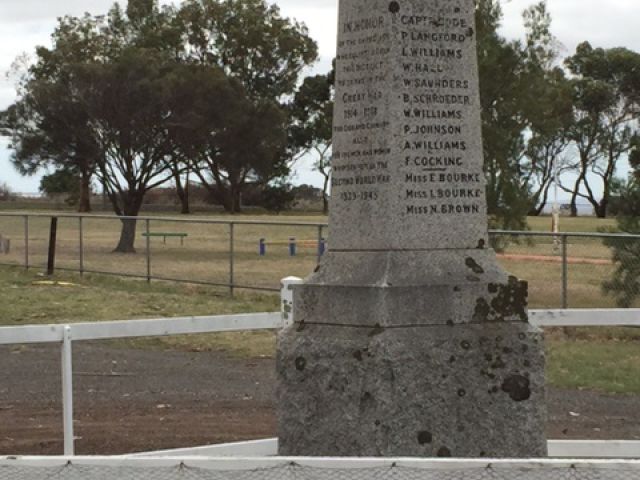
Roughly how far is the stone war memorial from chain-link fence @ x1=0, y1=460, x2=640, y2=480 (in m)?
1.38

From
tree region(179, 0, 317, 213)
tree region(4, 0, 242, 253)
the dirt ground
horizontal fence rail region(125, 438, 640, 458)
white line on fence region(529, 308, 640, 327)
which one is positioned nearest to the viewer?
horizontal fence rail region(125, 438, 640, 458)

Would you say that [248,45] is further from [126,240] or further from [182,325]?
[182,325]

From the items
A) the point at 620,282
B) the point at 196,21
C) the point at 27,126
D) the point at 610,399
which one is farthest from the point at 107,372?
the point at 196,21

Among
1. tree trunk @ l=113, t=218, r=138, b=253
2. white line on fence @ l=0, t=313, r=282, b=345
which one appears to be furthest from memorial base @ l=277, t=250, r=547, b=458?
tree trunk @ l=113, t=218, r=138, b=253

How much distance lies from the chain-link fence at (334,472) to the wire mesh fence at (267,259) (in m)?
2.02

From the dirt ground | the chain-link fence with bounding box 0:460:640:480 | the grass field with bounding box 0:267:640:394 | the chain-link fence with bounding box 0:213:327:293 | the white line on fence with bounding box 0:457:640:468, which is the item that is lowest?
the dirt ground

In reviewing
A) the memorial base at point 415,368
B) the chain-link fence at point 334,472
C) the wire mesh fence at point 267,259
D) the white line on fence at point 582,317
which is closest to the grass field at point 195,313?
the wire mesh fence at point 267,259

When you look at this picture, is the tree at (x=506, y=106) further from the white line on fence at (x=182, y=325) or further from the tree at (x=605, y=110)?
the tree at (x=605, y=110)

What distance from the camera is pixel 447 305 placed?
495 cm

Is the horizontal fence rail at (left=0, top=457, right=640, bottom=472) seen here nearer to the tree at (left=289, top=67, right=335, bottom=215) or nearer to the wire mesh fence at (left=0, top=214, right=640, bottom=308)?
the wire mesh fence at (left=0, top=214, right=640, bottom=308)

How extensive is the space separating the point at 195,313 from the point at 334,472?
43.3 ft

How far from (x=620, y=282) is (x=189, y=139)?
24228 mm

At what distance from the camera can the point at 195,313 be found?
16438 millimetres

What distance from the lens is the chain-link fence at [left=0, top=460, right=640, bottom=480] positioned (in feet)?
11.0
